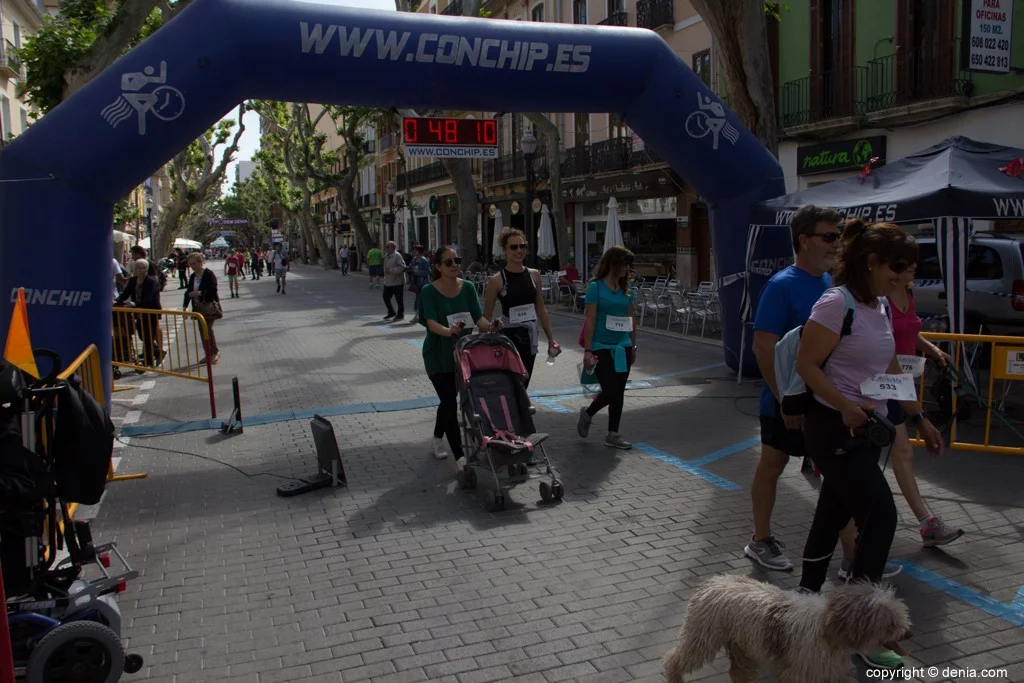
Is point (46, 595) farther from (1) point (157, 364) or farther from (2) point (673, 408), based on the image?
(1) point (157, 364)

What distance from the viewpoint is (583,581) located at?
4.43 metres

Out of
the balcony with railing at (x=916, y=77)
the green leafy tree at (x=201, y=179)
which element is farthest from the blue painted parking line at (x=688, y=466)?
the green leafy tree at (x=201, y=179)

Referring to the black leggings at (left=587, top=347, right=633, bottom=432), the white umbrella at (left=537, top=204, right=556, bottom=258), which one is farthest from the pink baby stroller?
the white umbrella at (left=537, top=204, right=556, bottom=258)

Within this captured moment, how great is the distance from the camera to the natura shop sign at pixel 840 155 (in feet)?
56.5

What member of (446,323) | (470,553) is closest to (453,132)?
(446,323)

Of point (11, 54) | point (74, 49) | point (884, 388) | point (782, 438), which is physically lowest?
point (782, 438)

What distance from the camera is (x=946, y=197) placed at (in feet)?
24.7

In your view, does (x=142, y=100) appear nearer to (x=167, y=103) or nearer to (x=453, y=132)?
(x=167, y=103)

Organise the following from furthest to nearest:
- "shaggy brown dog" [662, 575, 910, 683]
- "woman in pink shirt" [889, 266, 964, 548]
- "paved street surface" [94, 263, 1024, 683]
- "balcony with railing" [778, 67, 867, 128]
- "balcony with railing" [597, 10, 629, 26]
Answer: "balcony with railing" [597, 10, 629, 26] < "balcony with railing" [778, 67, 867, 128] < "woman in pink shirt" [889, 266, 964, 548] < "paved street surface" [94, 263, 1024, 683] < "shaggy brown dog" [662, 575, 910, 683]

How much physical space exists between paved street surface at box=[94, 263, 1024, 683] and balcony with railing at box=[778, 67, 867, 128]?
38.0 feet

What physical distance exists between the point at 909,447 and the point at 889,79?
1438 cm

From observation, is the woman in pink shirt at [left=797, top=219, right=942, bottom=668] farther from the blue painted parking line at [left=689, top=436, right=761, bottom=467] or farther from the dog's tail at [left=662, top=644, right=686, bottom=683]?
the blue painted parking line at [left=689, top=436, right=761, bottom=467]

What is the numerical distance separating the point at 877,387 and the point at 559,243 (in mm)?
19114

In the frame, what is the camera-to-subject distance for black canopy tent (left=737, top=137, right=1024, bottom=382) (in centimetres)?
748
